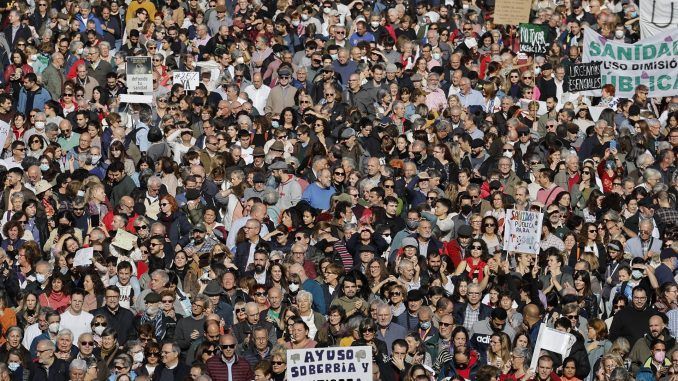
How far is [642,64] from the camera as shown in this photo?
29734 millimetres

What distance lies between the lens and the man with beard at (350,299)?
72.0 ft

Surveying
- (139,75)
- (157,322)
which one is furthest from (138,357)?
(139,75)

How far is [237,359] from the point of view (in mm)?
20750

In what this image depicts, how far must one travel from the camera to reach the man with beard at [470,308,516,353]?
70.4ft

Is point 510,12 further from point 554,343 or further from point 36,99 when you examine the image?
point 554,343

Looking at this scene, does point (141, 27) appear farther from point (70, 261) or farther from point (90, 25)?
point (70, 261)

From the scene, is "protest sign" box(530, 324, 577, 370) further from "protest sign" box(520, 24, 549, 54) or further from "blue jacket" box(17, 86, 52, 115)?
"protest sign" box(520, 24, 549, 54)

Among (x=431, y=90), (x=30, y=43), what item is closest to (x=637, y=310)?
(x=431, y=90)

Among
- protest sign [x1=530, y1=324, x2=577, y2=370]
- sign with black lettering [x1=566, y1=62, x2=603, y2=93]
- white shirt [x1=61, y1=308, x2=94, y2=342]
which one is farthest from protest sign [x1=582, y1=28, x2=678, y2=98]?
white shirt [x1=61, y1=308, x2=94, y2=342]

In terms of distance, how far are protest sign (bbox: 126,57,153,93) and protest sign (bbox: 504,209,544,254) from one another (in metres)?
6.47

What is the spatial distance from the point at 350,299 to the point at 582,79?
863 centimetres

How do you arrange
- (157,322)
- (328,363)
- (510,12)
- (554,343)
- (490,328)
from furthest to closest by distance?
(510,12) → (157,322) → (490,328) → (554,343) → (328,363)

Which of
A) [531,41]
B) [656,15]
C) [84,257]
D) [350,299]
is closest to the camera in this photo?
[350,299]

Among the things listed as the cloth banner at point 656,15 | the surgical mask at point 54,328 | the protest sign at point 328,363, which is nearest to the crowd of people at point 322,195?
the surgical mask at point 54,328
